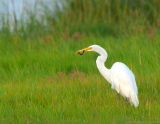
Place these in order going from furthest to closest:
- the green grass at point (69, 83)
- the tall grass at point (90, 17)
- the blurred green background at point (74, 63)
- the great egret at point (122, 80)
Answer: the tall grass at point (90, 17) → the great egret at point (122, 80) → the blurred green background at point (74, 63) → the green grass at point (69, 83)

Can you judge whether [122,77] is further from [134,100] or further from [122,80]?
[134,100]

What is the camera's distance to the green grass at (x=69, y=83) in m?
4.49

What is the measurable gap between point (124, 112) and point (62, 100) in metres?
1.01

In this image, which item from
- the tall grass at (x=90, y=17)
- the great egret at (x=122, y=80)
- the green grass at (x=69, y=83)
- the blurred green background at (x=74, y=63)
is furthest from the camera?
the tall grass at (x=90, y=17)

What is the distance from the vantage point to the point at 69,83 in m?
5.96

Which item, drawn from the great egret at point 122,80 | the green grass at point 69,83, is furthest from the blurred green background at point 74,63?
the great egret at point 122,80

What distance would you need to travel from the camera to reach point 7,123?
14.0ft

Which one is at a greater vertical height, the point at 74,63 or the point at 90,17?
the point at 74,63

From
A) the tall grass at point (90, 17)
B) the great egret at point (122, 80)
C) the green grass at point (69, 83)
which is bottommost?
the tall grass at point (90, 17)

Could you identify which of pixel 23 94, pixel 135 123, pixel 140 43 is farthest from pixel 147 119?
pixel 140 43

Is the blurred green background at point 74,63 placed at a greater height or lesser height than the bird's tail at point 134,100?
lesser

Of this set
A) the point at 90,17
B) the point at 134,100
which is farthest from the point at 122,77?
the point at 90,17

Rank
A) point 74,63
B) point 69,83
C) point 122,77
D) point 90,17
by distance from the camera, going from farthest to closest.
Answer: point 90,17, point 74,63, point 69,83, point 122,77

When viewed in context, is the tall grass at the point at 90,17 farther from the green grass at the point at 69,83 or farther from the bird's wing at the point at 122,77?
the bird's wing at the point at 122,77
